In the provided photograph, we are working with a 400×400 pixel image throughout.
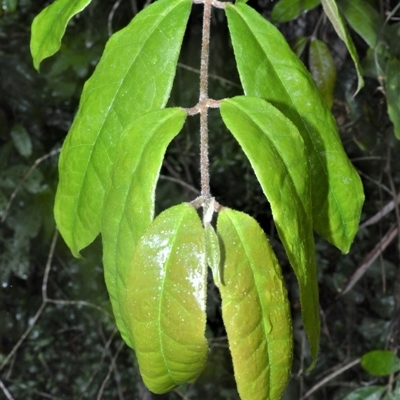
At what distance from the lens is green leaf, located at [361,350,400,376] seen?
45.7 inches

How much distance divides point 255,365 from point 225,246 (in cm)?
7

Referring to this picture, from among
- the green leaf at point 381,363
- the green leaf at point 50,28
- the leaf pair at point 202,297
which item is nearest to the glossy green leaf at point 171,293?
the leaf pair at point 202,297

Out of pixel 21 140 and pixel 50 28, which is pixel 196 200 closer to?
pixel 50 28

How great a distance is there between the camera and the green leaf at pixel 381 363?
3.81ft

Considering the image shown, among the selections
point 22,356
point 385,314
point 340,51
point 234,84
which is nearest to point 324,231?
point 340,51

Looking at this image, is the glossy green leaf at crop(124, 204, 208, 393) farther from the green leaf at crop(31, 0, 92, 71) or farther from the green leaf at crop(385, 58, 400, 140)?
the green leaf at crop(385, 58, 400, 140)

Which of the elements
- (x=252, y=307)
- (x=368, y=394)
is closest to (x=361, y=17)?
(x=368, y=394)

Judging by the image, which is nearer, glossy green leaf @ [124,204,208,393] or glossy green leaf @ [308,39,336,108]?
glossy green leaf @ [124,204,208,393]

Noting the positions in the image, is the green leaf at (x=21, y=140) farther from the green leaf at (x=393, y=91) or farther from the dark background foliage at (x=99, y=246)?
the green leaf at (x=393, y=91)

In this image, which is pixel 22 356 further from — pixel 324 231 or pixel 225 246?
pixel 225 246

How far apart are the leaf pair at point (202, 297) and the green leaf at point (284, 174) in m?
0.03

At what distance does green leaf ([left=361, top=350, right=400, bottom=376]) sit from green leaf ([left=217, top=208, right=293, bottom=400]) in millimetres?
861

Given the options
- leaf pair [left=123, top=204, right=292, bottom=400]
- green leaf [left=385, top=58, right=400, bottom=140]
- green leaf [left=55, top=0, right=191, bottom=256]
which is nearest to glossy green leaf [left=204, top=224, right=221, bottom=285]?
leaf pair [left=123, top=204, right=292, bottom=400]

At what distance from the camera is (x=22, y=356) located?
1590mm
